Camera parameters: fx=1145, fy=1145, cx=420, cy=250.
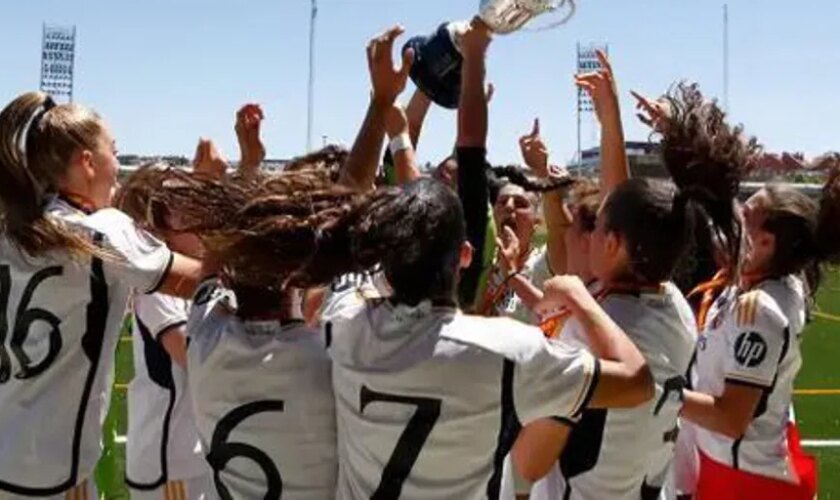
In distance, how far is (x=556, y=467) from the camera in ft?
10.2

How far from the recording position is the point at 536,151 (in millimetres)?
4453

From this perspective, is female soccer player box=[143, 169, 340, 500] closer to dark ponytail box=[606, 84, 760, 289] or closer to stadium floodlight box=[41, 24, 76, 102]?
dark ponytail box=[606, 84, 760, 289]

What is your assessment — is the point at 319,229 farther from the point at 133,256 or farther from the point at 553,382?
the point at 133,256

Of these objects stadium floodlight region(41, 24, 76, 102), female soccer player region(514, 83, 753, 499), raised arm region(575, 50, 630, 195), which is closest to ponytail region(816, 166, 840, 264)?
raised arm region(575, 50, 630, 195)

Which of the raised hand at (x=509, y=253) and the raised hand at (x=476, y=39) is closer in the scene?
the raised hand at (x=476, y=39)

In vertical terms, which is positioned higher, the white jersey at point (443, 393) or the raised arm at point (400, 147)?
the raised arm at point (400, 147)

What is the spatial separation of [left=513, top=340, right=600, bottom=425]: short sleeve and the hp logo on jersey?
3.87 ft

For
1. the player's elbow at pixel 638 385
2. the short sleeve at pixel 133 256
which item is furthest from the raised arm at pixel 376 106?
the player's elbow at pixel 638 385

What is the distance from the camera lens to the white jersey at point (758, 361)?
3582 mm

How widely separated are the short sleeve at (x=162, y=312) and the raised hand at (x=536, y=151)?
4.73 feet

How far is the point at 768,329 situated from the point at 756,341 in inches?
3.5

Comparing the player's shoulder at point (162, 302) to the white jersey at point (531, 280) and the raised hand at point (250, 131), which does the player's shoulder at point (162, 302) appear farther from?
the white jersey at point (531, 280)

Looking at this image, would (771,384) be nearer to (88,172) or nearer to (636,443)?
(636,443)

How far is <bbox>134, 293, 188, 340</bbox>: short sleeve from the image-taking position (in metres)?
3.95
